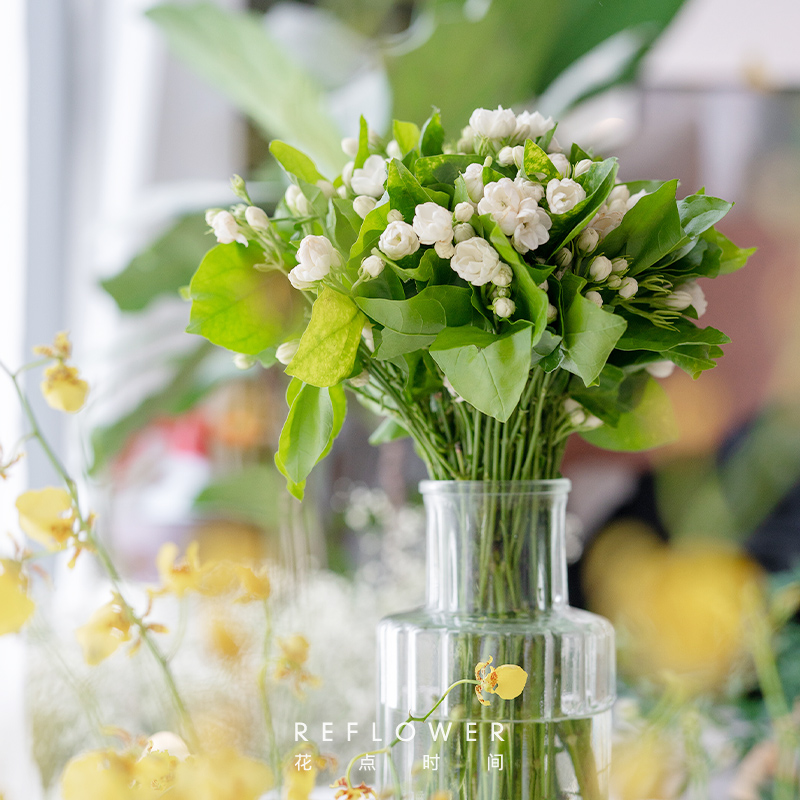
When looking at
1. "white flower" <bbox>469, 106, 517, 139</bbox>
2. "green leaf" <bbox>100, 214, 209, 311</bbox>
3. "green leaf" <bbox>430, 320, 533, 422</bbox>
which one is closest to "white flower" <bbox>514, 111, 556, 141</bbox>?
"white flower" <bbox>469, 106, 517, 139</bbox>

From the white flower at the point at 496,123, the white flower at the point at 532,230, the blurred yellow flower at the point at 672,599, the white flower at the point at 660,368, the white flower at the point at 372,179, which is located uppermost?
the white flower at the point at 496,123

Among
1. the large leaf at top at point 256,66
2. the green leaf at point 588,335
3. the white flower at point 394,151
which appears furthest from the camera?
the large leaf at top at point 256,66

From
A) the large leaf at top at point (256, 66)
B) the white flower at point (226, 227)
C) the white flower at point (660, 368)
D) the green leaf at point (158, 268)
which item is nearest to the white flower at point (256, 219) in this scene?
the white flower at point (226, 227)

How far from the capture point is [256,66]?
2.92 feet

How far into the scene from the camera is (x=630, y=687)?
1050 mm

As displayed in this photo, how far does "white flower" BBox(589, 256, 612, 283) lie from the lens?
35 cm

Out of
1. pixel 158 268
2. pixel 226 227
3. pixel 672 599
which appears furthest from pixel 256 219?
pixel 672 599

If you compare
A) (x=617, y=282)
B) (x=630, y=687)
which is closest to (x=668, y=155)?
(x=630, y=687)

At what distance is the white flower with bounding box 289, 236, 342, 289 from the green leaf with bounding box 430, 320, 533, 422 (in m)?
0.06

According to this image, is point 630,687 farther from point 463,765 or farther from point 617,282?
point 617,282

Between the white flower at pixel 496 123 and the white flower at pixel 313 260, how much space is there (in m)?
0.10

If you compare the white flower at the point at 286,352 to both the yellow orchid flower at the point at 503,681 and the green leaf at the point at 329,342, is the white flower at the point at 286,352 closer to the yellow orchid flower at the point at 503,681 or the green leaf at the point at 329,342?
the green leaf at the point at 329,342

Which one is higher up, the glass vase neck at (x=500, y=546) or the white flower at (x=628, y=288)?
the white flower at (x=628, y=288)

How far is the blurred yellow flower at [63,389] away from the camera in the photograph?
0.41 m
